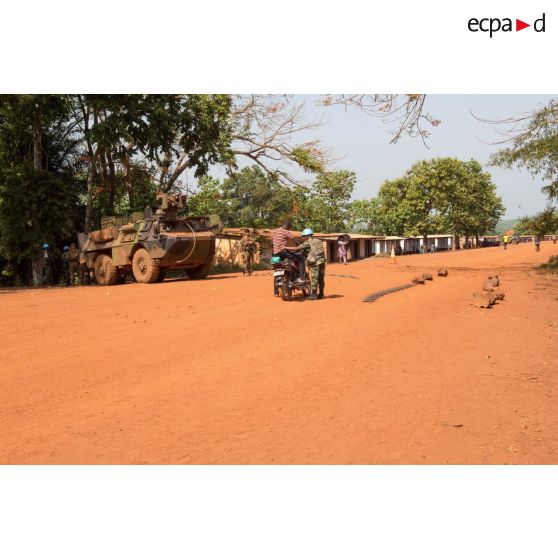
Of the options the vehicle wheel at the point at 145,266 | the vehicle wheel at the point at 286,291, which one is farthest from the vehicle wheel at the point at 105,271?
the vehicle wheel at the point at 286,291

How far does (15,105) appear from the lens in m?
19.5

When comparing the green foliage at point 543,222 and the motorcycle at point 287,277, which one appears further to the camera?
the green foliage at point 543,222

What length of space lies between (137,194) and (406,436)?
2639 cm

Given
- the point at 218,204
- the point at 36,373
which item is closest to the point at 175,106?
the point at 36,373

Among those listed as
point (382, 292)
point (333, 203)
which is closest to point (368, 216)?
point (333, 203)

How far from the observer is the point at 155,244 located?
60.3ft

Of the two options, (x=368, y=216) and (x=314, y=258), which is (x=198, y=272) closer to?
(x=314, y=258)

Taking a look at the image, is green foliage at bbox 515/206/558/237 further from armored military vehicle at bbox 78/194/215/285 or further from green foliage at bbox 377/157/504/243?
green foliage at bbox 377/157/504/243

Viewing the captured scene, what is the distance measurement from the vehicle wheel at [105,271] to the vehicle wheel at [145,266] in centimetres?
158

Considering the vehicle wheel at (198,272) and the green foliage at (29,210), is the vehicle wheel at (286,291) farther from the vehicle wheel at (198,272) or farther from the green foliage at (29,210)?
the green foliage at (29,210)

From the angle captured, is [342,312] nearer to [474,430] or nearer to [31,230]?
[474,430]

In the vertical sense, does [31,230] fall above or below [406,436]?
above

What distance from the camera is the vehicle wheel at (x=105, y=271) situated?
20.6m

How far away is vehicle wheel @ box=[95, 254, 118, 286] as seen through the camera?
20625 millimetres
